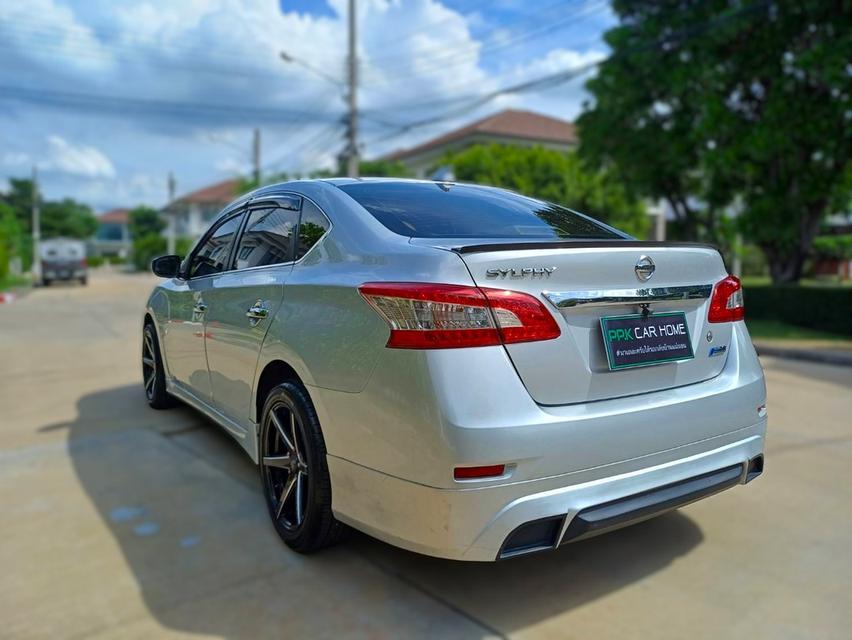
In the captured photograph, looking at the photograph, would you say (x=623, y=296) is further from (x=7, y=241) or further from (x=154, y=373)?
(x=7, y=241)

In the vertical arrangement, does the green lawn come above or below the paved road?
above

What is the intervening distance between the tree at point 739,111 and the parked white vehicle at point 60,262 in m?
22.9

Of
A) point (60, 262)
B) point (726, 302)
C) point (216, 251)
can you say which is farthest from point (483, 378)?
point (60, 262)

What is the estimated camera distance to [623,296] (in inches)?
95.0

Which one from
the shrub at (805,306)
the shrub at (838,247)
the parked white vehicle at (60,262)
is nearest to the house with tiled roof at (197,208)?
the parked white vehicle at (60,262)

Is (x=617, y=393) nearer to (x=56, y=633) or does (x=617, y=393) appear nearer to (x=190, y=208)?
(x=56, y=633)

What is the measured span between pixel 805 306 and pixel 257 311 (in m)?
12.7

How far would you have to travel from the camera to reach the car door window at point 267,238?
3.21m

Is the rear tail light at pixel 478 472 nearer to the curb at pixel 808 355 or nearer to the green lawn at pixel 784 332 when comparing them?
the curb at pixel 808 355

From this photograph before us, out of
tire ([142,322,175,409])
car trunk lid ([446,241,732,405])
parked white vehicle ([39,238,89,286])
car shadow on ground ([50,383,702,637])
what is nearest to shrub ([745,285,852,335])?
car shadow on ground ([50,383,702,637])

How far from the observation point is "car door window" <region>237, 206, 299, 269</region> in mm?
3207

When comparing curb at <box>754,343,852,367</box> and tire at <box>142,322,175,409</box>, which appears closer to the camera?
tire at <box>142,322,175,409</box>

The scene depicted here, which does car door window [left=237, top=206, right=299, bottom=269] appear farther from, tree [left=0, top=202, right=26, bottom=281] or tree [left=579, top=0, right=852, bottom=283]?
tree [left=0, top=202, right=26, bottom=281]

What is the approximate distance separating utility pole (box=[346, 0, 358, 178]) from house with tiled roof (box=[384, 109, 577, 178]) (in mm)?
16199
